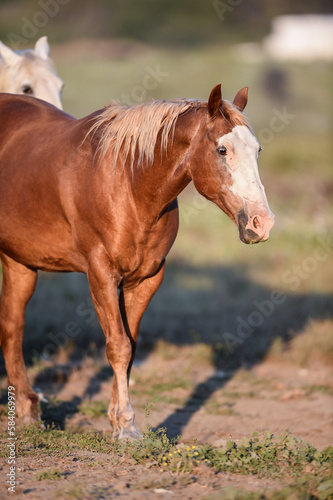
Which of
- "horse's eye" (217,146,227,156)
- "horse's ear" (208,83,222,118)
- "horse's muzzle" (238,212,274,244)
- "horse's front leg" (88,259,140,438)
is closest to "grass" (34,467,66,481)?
"horse's front leg" (88,259,140,438)

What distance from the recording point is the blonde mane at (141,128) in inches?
155

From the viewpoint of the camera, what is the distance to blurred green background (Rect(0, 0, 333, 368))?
7.94 m

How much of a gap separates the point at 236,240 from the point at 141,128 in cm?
902

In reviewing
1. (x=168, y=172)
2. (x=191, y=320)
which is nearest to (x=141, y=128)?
(x=168, y=172)

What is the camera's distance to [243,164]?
356 centimetres

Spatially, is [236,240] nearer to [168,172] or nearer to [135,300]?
[135,300]

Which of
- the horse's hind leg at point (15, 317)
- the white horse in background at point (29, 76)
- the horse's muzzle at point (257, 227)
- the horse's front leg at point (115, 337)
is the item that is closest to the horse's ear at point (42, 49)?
the white horse in background at point (29, 76)

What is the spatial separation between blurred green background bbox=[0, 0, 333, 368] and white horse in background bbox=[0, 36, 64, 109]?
2.47 ft

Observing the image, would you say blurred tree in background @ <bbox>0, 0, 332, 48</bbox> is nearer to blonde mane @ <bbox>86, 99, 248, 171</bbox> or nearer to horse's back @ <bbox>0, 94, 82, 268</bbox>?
horse's back @ <bbox>0, 94, 82, 268</bbox>

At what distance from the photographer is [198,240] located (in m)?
13.2

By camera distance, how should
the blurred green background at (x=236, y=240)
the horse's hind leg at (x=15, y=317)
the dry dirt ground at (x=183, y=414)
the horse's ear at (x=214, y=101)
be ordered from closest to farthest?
the dry dirt ground at (x=183, y=414)
the horse's ear at (x=214, y=101)
the horse's hind leg at (x=15, y=317)
the blurred green background at (x=236, y=240)

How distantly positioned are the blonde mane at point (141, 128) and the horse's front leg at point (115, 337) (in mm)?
741

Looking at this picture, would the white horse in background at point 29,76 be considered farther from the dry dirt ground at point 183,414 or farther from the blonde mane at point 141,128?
the dry dirt ground at point 183,414

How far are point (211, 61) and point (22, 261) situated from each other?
34.1 meters
